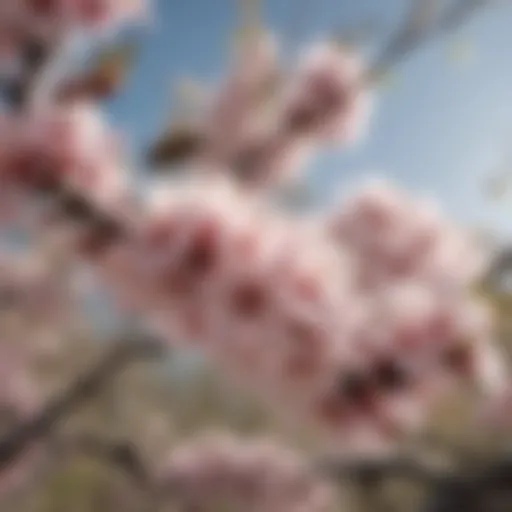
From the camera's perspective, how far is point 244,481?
0.91 meters

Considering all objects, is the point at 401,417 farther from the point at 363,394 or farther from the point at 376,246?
the point at 376,246

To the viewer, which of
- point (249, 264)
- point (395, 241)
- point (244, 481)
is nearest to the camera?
point (249, 264)

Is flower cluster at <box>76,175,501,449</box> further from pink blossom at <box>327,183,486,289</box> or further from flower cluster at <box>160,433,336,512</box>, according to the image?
flower cluster at <box>160,433,336,512</box>

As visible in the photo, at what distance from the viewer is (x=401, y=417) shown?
71 cm

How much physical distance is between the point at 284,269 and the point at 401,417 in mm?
220

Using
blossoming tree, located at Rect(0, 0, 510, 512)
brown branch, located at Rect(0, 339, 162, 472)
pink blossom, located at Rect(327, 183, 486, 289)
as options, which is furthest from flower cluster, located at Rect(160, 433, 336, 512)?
pink blossom, located at Rect(327, 183, 486, 289)

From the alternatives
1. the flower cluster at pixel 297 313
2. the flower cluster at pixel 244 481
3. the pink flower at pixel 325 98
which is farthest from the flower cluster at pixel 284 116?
the flower cluster at pixel 244 481

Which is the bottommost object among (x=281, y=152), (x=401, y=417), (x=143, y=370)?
(x=401, y=417)

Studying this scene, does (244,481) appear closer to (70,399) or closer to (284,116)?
(70,399)

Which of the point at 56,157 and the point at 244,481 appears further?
the point at 244,481

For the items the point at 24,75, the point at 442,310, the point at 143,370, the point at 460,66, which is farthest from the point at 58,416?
the point at 460,66

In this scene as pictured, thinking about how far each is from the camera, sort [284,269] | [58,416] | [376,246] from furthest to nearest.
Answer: [58,416] < [376,246] < [284,269]

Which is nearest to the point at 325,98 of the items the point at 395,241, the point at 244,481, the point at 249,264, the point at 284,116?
the point at 284,116

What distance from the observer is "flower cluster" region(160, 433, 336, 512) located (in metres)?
0.91
